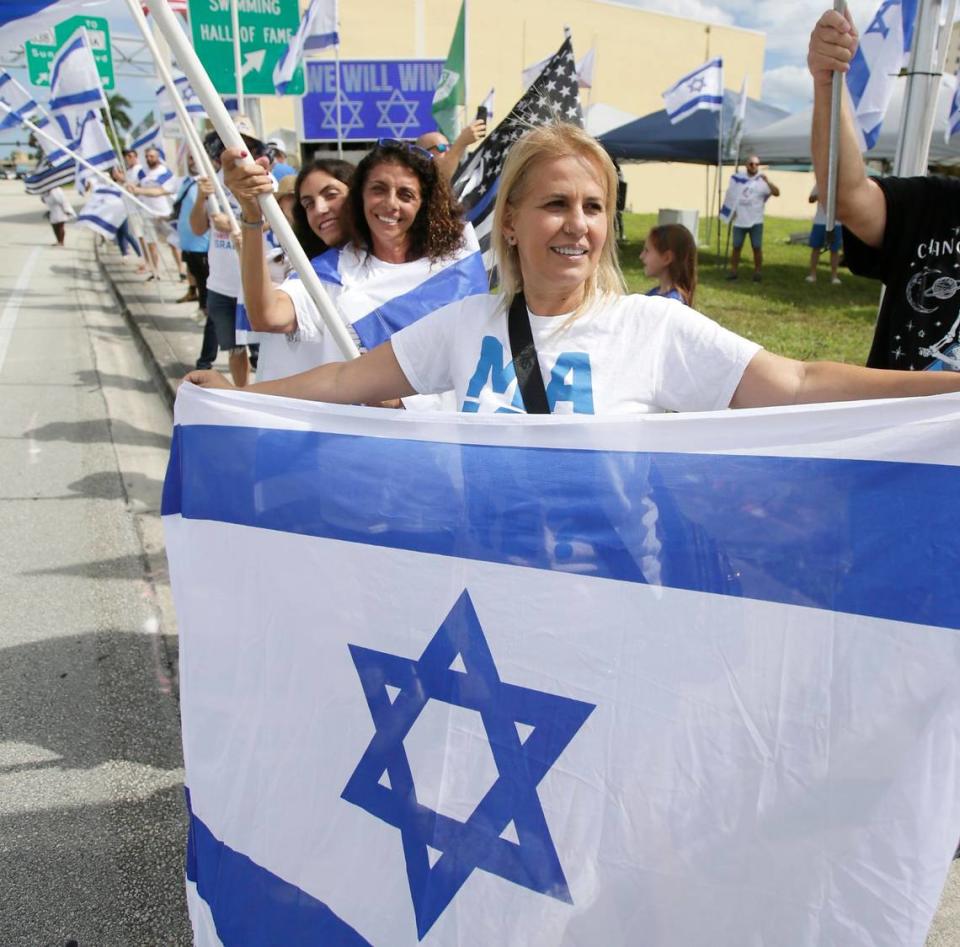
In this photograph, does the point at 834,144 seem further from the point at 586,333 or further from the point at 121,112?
the point at 121,112

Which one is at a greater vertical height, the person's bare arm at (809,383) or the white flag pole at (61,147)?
the white flag pole at (61,147)

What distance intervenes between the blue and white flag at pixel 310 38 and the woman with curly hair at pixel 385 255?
4.72m

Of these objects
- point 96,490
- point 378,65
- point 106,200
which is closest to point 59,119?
point 106,200

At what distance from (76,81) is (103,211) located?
2008mm

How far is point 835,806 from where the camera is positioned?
144cm

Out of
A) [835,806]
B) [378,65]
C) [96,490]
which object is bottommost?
[96,490]

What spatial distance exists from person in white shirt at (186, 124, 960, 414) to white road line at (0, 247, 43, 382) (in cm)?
758

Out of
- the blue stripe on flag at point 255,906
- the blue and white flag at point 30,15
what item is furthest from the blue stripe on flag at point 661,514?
the blue and white flag at point 30,15

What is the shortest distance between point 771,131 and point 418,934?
1512cm

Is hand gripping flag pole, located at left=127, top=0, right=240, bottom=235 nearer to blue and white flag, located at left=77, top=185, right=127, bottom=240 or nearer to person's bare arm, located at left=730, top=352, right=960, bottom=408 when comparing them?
person's bare arm, located at left=730, top=352, right=960, bottom=408

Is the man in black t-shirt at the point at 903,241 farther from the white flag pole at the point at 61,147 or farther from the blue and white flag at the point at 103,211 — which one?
the blue and white flag at the point at 103,211

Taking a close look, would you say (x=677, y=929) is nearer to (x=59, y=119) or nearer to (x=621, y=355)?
(x=621, y=355)

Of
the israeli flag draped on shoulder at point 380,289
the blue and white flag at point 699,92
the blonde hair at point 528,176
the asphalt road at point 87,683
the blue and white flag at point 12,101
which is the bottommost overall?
the asphalt road at point 87,683

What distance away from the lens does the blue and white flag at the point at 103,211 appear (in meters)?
11.8
